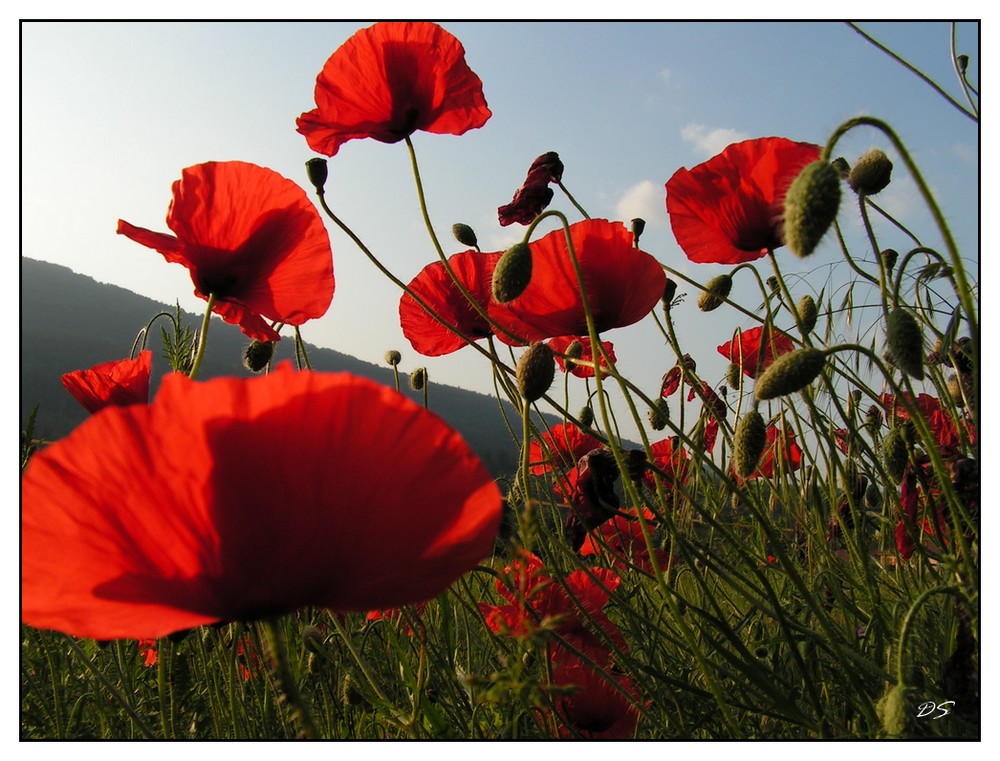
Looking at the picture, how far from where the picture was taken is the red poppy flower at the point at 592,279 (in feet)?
4.37

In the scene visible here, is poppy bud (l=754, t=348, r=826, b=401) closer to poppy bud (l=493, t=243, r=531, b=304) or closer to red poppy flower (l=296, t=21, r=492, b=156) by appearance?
poppy bud (l=493, t=243, r=531, b=304)

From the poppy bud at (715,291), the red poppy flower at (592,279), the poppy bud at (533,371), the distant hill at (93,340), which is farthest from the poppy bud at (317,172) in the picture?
the distant hill at (93,340)

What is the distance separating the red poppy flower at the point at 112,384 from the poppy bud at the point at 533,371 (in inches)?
30.7

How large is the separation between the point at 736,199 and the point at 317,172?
906mm

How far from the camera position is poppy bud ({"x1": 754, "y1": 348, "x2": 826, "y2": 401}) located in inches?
33.6

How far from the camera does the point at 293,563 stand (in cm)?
55

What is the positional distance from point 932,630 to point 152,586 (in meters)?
1.40

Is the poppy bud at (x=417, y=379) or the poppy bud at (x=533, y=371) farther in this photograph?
the poppy bud at (x=417, y=379)

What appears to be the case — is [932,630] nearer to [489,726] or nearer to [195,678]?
[489,726]

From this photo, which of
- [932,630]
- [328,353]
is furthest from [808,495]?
[328,353]

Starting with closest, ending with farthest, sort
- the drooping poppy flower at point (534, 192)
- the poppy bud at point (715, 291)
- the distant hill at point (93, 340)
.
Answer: the poppy bud at point (715, 291) < the drooping poppy flower at point (534, 192) < the distant hill at point (93, 340)

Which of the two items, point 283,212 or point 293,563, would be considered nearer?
point 293,563

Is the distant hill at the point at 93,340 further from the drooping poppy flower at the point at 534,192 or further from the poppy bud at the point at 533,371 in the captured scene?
the poppy bud at the point at 533,371

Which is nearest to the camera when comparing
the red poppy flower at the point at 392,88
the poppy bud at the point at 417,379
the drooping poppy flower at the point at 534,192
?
the red poppy flower at the point at 392,88
